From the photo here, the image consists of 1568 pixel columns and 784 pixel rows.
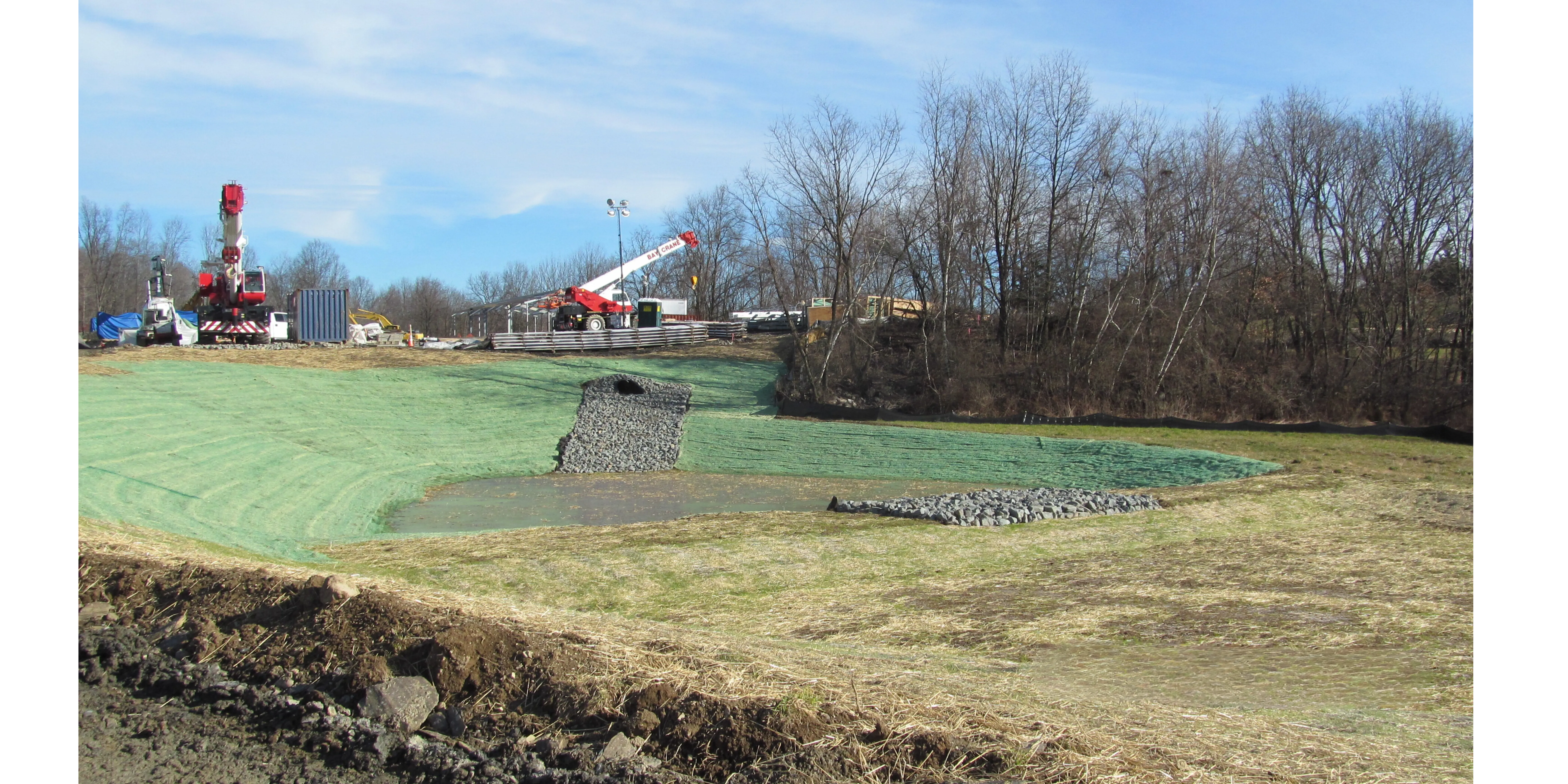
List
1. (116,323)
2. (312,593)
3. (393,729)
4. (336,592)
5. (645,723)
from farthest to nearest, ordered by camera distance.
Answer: (116,323), (312,593), (336,592), (393,729), (645,723)

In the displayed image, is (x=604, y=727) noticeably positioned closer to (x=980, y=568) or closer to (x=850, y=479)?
(x=980, y=568)

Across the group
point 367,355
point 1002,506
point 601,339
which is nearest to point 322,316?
point 367,355

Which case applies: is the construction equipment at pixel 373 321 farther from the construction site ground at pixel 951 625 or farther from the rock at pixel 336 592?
the rock at pixel 336 592

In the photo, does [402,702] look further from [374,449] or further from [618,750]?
[374,449]

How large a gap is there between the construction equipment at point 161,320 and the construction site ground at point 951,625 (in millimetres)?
19057

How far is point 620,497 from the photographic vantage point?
16.9 meters

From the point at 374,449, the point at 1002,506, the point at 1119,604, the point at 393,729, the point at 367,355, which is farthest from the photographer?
the point at 367,355

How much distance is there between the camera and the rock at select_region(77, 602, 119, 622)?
512 centimetres

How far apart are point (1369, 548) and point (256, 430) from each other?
1933cm

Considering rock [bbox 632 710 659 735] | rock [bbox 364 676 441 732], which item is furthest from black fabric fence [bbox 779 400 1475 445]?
rock [bbox 632 710 659 735]

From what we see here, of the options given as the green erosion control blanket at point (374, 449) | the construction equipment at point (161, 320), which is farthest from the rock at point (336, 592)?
the construction equipment at point (161, 320)

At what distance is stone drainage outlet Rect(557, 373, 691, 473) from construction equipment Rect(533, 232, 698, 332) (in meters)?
11.5

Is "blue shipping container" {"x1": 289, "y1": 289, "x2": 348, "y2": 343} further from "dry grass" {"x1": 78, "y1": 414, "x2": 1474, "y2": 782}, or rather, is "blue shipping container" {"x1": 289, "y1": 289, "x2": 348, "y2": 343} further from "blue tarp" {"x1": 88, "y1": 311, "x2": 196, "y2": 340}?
"dry grass" {"x1": 78, "y1": 414, "x2": 1474, "y2": 782}

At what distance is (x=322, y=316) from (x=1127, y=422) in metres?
30.0
